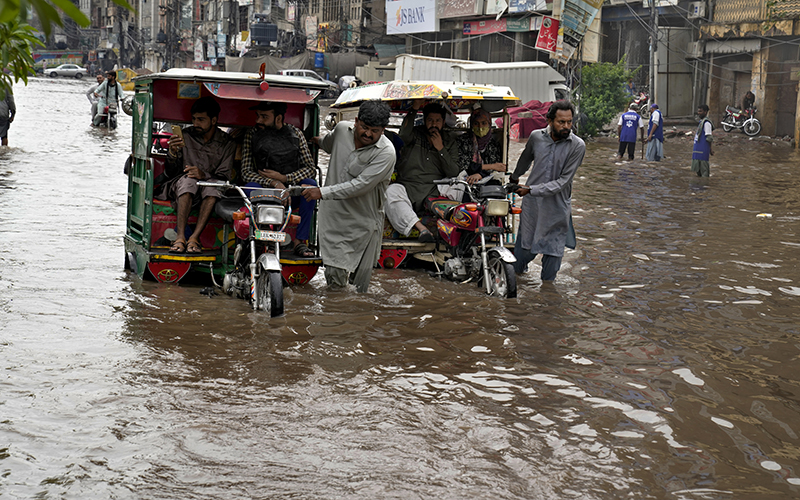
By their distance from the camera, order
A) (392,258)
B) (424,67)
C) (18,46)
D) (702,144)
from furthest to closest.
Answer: (424,67)
(702,144)
(392,258)
(18,46)

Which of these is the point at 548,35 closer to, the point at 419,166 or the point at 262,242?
the point at 419,166

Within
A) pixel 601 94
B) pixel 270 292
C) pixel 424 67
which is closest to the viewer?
pixel 270 292

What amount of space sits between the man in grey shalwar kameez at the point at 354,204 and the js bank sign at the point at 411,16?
34007 millimetres

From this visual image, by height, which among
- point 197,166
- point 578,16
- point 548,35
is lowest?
point 197,166

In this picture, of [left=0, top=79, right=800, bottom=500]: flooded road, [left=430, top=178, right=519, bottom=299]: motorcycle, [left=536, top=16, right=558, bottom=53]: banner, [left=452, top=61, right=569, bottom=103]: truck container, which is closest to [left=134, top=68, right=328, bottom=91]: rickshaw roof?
[left=430, top=178, right=519, bottom=299]: motorcycle


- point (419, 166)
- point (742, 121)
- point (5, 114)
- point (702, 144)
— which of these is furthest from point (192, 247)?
point (742, 121)

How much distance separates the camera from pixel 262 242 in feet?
21.0

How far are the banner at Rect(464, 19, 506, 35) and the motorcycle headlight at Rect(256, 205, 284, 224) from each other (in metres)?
31.0

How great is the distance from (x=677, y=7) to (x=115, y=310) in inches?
1151

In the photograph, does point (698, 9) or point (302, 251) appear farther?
point (698, 9)

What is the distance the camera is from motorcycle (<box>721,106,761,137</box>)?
90.7 ft

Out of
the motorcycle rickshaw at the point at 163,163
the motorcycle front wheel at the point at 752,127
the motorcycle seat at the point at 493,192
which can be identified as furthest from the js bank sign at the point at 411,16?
the motorcycle seat at the point at 493,192

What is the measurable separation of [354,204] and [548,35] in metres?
24.6

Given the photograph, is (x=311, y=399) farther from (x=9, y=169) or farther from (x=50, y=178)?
(x=9, y=169)
